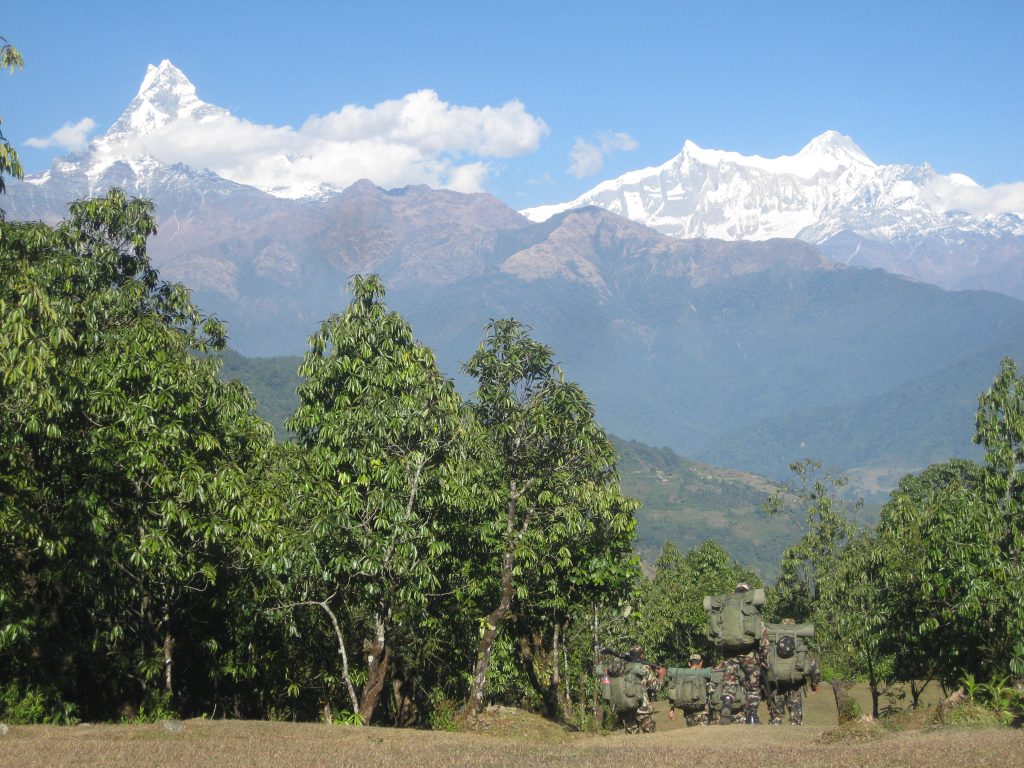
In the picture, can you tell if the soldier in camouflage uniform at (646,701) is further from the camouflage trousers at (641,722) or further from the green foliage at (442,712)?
the green foliage at (442,712)

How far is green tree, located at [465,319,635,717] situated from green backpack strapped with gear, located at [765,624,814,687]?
12.5 feet

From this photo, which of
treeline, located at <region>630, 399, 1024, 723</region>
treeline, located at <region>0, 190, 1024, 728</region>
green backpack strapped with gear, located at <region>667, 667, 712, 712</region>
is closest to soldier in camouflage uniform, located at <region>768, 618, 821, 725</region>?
green backpack strapped with gear, located at <region>667, 667, 712, 712</region>

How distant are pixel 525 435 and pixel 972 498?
1081cm

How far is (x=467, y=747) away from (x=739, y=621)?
714cm

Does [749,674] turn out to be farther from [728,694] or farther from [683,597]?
[683,597]

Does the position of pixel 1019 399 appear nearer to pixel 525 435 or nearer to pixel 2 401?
pixel 525 435

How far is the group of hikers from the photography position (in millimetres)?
19859

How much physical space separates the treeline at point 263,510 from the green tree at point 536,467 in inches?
2.4

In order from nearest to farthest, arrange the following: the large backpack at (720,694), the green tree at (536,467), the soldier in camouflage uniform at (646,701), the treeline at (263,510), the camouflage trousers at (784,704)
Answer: the treeline at (263,510) < the camouflage trousers at (784,704) < the soldier in camouflage uniform at (646,701) < the large backpack at (720,694) < the green tree at (536,467)

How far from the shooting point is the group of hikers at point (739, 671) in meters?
19.9

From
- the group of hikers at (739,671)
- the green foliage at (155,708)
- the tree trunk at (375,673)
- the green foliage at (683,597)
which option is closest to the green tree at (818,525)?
the green foliage at (683,597)

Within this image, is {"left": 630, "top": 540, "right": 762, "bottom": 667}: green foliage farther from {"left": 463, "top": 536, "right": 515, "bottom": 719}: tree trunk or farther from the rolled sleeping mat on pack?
{"left": 463, "top": 536, "right": 515, "bottom": 719}: tree trunk

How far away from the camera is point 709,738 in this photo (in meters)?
15.8

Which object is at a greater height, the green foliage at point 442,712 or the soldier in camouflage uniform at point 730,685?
the soldier in camouflage uniform at point 730,685
